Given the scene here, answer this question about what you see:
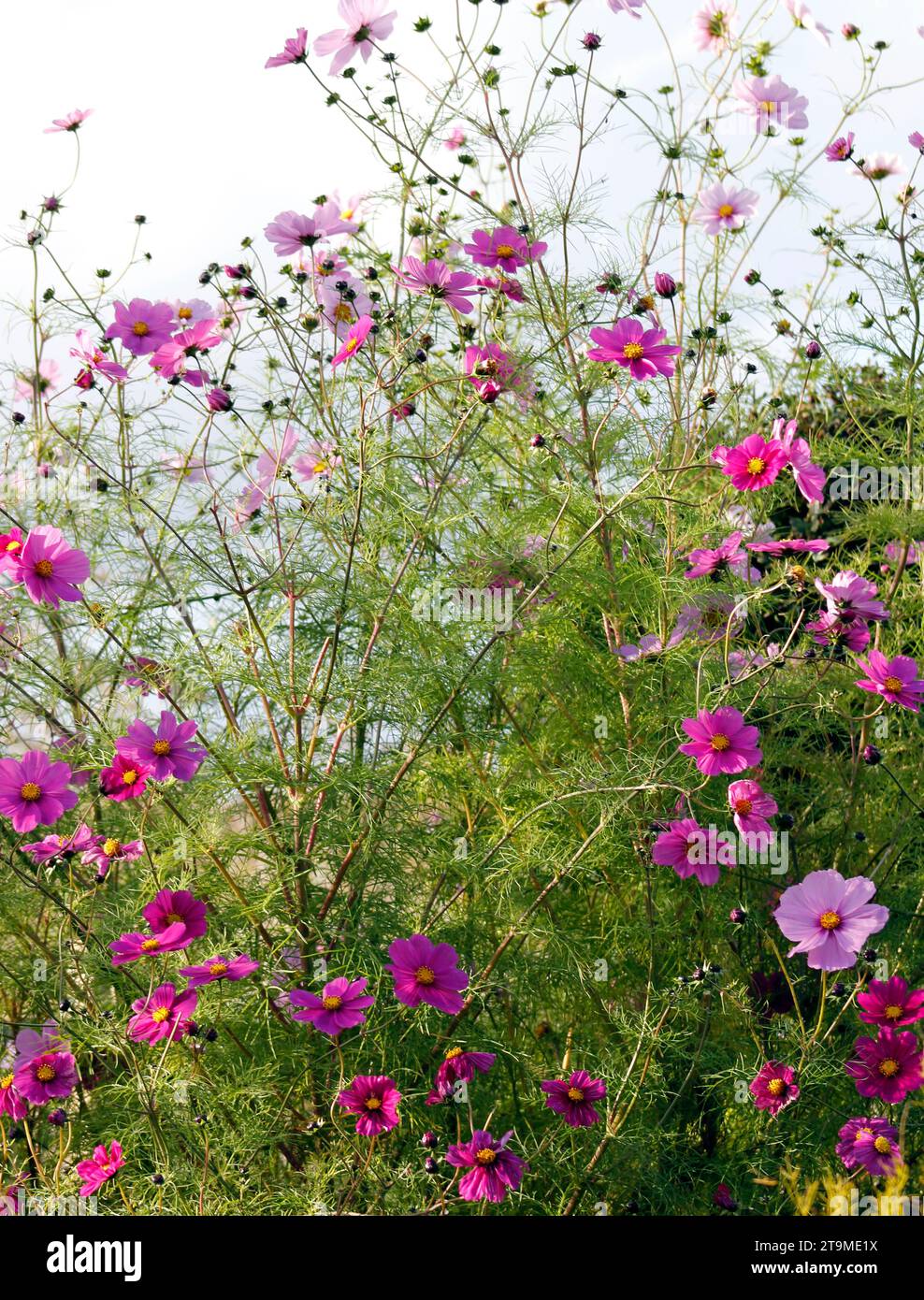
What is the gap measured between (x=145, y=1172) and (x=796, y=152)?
2.33 meters

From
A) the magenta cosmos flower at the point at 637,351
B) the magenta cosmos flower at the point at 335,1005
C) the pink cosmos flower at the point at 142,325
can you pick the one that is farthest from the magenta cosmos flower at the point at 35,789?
the magenta cosmos flower at the point at 637,351

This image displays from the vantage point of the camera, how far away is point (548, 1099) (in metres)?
1.85

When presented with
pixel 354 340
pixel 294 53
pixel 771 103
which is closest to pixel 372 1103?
pixel 354 340

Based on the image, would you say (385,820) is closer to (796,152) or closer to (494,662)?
(494,662)

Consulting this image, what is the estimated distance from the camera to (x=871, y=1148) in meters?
1.88

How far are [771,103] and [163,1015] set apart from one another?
6.83ft

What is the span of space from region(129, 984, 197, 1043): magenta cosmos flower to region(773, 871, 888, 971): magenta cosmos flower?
30.8 inches

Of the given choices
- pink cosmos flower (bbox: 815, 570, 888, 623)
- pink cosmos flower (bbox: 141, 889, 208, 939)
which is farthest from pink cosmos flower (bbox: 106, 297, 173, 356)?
pink cosmos flower (bbox: 815, 570, 888, 623)

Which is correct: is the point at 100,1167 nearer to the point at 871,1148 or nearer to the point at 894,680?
the point at 871,1148

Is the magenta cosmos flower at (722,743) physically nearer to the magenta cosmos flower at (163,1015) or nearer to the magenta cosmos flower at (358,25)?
the magenta cosmos flower at (163,1015)

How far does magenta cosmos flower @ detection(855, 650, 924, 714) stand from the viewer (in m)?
1.88

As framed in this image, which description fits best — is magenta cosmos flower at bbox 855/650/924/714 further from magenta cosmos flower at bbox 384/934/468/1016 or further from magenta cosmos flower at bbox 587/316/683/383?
magenta cosmos flower at bbox 384/934/468/1016
